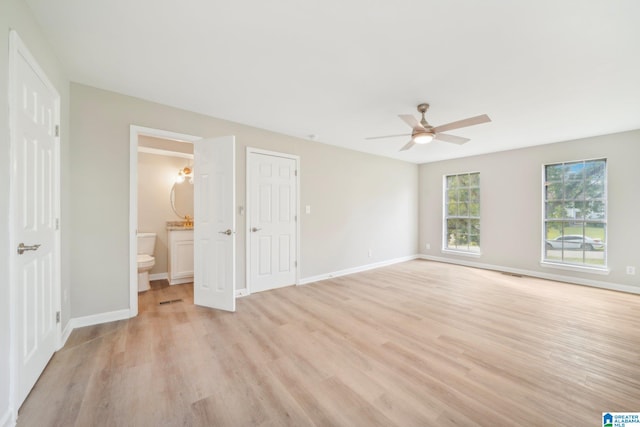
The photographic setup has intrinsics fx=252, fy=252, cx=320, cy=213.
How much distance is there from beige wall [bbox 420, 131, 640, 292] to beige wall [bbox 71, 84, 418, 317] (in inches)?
22.9

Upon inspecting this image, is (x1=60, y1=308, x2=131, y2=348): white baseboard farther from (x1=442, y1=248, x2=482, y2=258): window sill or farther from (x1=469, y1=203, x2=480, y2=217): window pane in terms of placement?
(x1=469, y1=203, x2=480, y2=217): window pane

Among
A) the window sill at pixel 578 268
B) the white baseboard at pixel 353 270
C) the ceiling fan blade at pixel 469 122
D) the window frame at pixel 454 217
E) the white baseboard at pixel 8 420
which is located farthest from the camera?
the window frame at pixel 454 217

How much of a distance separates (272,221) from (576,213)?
212 inches

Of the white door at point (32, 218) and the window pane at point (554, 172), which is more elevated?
the window pane at point (554, 172)

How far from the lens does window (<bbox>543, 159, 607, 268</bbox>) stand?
427 cm

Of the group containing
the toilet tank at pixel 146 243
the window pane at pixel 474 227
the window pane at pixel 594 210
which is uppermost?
the window pane at pixel 594 210

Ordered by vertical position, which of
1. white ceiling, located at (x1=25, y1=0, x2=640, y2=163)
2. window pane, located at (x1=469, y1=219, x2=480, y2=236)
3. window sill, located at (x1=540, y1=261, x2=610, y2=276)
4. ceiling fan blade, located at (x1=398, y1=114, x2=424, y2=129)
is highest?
white ceiling, located at (x1=25, y1=0, x2=640, y2=163)

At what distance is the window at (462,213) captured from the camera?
5.77 metres

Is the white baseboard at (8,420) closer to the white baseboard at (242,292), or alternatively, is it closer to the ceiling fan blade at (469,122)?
the white baseboard at (242,292)

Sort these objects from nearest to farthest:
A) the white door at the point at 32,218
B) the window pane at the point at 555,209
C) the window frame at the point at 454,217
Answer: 1. the white door at the point at 32,218
2. the window pane at the point at 555,209
3. the window frame at the point at 454,217

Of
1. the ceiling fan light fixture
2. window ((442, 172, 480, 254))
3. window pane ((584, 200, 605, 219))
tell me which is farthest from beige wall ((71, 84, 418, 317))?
window pane ((584, 200, 605, 219))

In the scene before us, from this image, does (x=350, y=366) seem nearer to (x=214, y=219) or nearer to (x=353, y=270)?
(x=214, y=219)

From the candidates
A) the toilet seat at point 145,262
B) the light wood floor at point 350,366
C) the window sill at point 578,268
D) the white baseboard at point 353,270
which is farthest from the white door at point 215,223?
the window sill at point 578,268

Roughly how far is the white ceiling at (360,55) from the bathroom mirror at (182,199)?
210 centimetres
